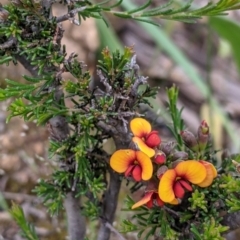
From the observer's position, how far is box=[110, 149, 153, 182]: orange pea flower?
0.75m

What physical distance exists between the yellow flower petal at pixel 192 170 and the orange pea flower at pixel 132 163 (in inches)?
1.8

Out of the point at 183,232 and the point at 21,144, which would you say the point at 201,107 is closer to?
the point at 21,144

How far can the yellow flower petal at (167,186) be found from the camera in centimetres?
74

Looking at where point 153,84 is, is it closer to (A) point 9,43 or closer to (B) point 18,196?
(B) point 18,196

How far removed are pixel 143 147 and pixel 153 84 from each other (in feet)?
5.74

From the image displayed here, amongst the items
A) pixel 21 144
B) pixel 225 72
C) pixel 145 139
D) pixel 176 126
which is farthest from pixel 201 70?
pixel 145 139

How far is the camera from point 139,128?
776 mm

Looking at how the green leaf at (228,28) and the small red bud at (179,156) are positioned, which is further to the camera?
the green leaf at (228,28)

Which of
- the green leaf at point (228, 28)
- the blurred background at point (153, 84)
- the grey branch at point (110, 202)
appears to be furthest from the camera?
the green leaf at point (228, 28)

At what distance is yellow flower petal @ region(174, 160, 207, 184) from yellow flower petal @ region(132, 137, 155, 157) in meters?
0.05

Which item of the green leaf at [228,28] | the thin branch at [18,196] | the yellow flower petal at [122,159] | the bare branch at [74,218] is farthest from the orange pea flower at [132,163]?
the green leaf at [228,28]

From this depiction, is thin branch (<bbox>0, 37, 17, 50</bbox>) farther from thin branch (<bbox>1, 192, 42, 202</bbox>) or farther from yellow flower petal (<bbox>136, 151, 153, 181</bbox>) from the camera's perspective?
thin branch (<bbox>1, 192, 42, 202</bbox>)

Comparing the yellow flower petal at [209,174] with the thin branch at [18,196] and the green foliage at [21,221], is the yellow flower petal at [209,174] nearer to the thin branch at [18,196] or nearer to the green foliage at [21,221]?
the green foliage at [21,221]

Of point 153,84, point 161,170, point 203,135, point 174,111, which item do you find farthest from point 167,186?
point 153,84
